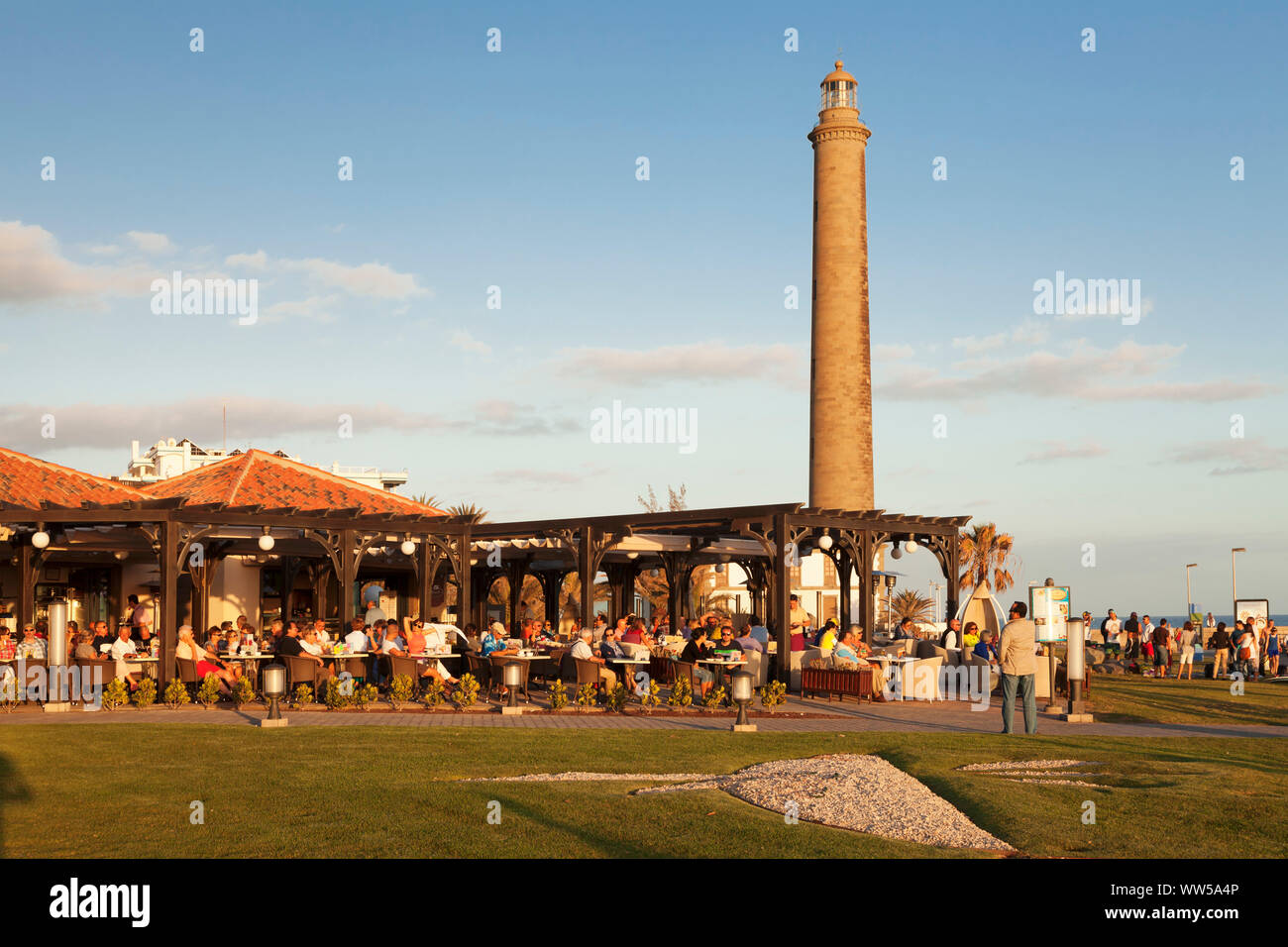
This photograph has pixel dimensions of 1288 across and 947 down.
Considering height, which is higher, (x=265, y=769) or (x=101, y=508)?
(x=101, y=508)

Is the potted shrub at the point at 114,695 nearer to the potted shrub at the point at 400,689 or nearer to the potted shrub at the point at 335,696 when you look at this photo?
the potted shrub at the point at 335,696

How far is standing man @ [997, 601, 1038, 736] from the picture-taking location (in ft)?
44.2

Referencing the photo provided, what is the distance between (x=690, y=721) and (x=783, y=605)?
4294 millimetres

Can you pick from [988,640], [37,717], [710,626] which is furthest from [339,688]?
[988,640]

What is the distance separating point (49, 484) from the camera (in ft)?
72.4

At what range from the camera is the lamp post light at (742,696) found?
13.8m

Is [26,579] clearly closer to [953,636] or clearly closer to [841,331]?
[953,636]

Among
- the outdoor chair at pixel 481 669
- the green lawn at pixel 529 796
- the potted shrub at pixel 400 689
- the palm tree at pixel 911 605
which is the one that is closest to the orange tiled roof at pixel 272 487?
the outdoor chair at pixel 481 669

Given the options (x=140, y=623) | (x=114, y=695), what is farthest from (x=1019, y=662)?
(x=140, y=623)

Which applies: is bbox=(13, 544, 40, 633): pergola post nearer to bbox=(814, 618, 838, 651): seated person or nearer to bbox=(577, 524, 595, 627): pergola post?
bbox=(577, 524, 595, 627): pergola post

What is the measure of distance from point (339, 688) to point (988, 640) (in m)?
9.44

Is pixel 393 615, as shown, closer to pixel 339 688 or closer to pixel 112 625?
pixel 112 625

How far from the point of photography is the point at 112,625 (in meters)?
25.1
